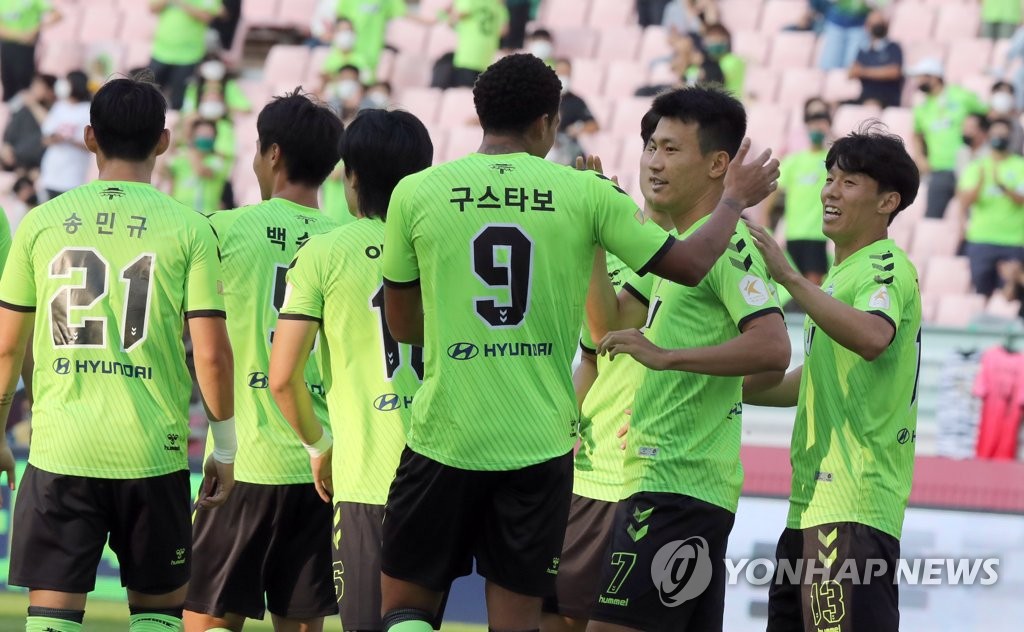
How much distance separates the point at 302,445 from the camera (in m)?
5.87

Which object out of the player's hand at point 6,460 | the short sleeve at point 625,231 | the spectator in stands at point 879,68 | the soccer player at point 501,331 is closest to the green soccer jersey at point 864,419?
the soccer player at point 501,331

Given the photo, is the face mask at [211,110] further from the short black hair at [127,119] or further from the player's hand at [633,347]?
the player's hand at [633,347]

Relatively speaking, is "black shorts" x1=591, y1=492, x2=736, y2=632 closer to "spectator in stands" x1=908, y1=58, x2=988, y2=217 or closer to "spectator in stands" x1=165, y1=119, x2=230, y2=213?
"spectator in stands" x1=908, y1=58, x2=988, y2=217

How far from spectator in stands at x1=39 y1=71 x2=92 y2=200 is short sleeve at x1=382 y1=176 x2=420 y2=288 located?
37.5ft

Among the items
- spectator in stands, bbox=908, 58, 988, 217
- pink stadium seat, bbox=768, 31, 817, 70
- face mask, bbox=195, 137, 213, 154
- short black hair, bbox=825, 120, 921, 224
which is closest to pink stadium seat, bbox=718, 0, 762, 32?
pink stadium seat, bbox=768, 31, 817, 70

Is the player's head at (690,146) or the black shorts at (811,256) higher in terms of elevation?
the player's head at (690,146)

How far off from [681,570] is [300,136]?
2.34m

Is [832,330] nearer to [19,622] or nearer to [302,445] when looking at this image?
[302,445]

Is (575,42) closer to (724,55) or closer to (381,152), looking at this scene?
(724,55)

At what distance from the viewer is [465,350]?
449cm

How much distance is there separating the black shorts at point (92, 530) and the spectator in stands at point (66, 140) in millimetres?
10761

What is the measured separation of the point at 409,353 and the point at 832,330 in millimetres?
1487

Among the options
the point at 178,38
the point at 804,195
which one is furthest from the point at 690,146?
the point at 178,38

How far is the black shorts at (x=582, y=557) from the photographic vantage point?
18.5ft
